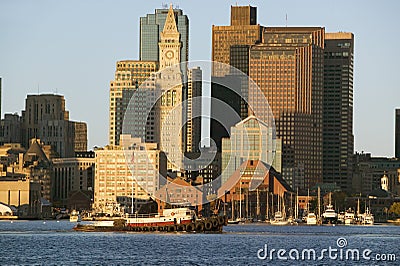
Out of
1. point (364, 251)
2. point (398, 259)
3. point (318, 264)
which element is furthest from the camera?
point (364, 251)

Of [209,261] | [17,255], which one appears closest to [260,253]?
[209,261]

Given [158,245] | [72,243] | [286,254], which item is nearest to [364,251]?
[286,254]

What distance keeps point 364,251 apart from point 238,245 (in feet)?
60.8

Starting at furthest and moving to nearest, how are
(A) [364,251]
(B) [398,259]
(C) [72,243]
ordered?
(C) [72,243] < (A) [364,251] < (B) [398,259]

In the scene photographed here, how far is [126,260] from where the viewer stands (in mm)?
158250

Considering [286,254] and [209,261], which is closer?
[209,261]

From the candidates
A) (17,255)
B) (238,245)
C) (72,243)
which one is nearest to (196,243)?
(238,245)

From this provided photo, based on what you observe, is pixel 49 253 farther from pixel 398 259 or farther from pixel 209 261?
pixel 398 259

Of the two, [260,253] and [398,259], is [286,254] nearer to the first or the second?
[260,253]

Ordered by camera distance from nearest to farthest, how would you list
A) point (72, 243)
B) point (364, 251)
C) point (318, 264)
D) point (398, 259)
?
point (318, 264)
point (398, 259)
point (364, 251)
point (72, 243)

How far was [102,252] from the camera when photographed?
564 feet

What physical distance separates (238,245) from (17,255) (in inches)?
1449

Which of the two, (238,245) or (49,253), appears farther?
(238,245)

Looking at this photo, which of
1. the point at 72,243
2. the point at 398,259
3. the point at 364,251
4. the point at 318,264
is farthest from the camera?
the point at 72,243
